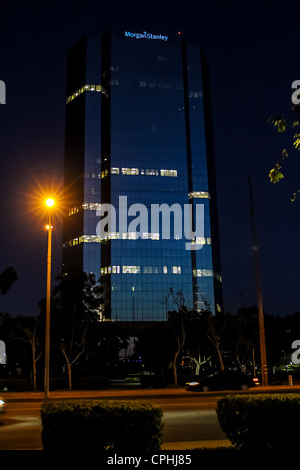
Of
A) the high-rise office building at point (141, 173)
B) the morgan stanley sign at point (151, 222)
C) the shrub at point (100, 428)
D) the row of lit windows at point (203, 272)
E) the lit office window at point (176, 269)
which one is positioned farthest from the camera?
the row of lit windows at point (203, 272)

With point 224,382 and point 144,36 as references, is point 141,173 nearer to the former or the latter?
point 144,36

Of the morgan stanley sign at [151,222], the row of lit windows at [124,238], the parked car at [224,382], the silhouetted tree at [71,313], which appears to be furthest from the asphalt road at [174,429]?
the morgan stanley sign at [151,222]

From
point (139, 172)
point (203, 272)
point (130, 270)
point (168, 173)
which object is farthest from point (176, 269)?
point (139, 172)

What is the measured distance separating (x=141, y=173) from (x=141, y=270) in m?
25.3

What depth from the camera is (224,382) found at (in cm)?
3447

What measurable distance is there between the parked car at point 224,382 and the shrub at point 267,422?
25.9 m

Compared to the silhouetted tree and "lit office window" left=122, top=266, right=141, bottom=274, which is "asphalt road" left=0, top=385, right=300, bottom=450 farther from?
"lit office window" left=122, top=266, right=141, bottom=274

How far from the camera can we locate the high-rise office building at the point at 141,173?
423 ft

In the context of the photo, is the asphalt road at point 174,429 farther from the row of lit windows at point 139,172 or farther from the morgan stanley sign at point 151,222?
the row of lit windows at point 139,172

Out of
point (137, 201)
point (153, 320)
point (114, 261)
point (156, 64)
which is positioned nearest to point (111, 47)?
point (156, 64)

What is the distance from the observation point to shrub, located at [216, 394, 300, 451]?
8633 mm

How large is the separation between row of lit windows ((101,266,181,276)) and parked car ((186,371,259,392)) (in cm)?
9360

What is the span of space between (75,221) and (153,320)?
33.6 metres

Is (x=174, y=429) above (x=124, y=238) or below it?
below
